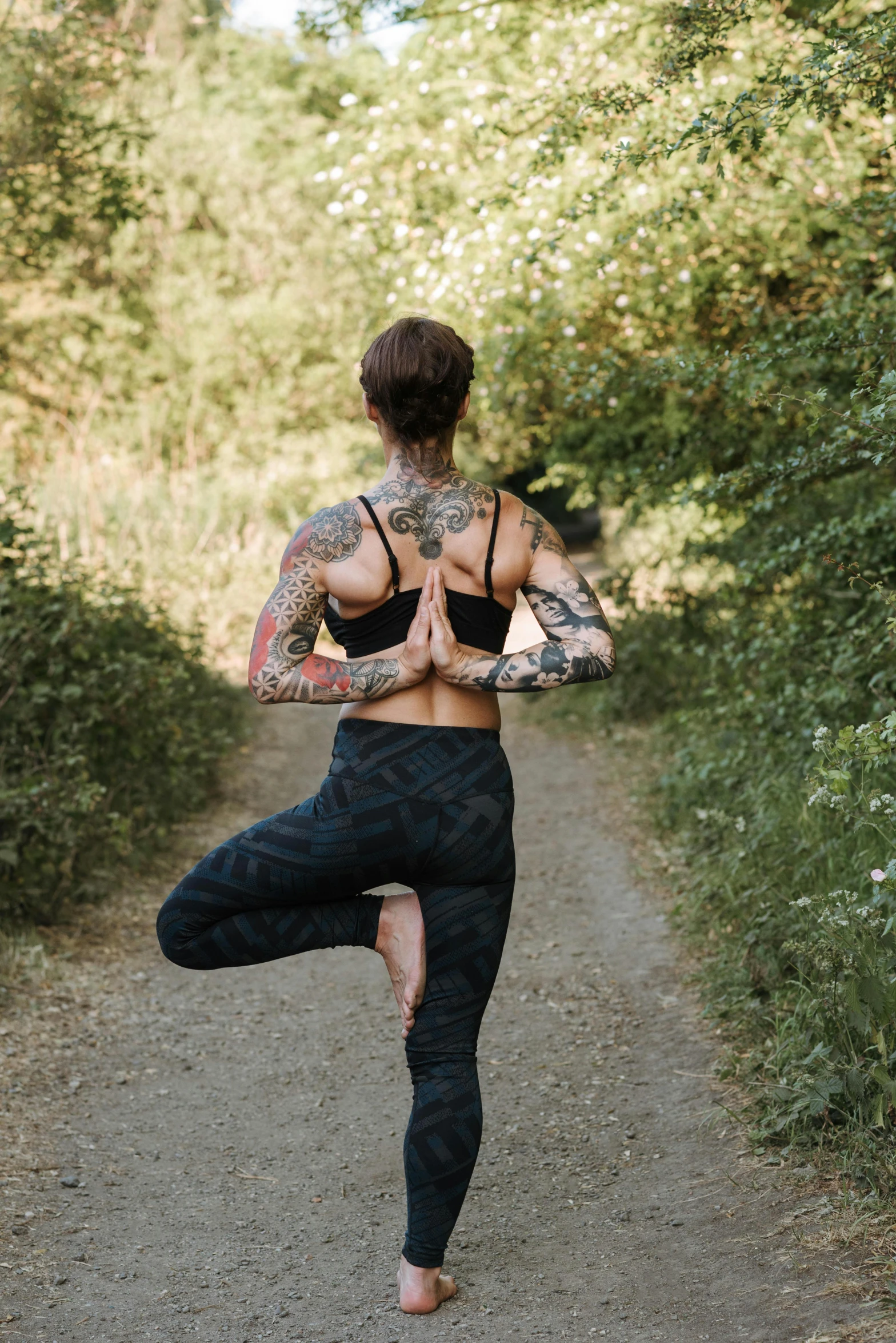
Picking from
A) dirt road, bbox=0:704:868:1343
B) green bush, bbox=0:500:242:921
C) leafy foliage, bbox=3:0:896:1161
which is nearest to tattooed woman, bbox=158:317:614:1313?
dirt road, bbox=0:704:868:1343

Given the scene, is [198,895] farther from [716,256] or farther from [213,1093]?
[716,256]

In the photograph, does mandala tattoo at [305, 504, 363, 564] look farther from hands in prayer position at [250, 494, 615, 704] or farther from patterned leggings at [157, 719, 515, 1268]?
patterned leggings at [157, 719, 515, 1268]

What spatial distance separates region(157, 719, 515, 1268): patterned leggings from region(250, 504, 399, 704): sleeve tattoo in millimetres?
113

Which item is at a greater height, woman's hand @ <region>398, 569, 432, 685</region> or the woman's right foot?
woman's hand @ <region>398, 569, 432, 685</region>

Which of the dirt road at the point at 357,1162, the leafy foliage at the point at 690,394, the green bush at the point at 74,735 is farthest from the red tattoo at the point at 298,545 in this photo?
the green bush at the point at 74,735

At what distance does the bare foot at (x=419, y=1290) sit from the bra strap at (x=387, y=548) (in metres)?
1.51

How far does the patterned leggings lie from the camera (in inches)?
105

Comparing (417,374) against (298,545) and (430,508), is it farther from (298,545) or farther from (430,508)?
(298,545)

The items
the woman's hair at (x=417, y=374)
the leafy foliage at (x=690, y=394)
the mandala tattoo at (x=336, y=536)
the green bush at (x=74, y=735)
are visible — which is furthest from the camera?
the green bush at (x=74, y=735)

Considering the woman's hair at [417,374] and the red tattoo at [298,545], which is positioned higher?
the woman's hair at [417,374]

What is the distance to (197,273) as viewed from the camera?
54.5 feet

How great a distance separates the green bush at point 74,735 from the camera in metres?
5.24

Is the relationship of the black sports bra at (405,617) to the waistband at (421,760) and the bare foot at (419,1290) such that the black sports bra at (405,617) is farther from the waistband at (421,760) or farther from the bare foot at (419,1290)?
the bare foot at (419,1290)

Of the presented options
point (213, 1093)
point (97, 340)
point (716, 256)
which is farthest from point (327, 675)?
point (97, 340)
